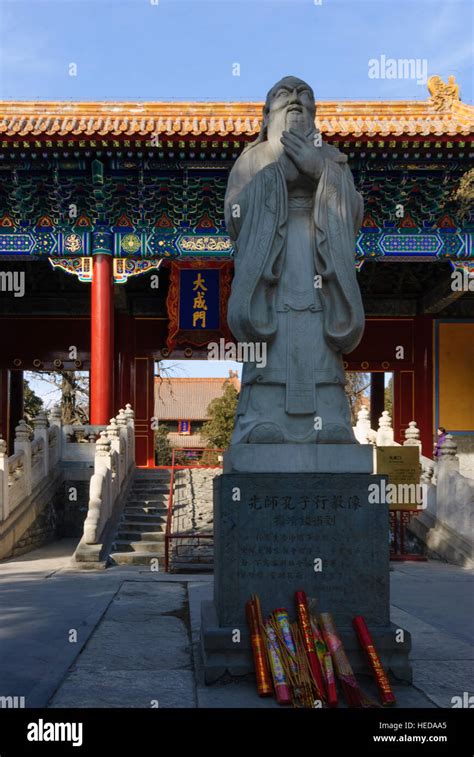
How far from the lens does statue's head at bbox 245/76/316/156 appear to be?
4.20 m

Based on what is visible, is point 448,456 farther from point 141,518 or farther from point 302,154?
point 302,154

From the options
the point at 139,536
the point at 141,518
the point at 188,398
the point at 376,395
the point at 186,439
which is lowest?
the point at 186,439

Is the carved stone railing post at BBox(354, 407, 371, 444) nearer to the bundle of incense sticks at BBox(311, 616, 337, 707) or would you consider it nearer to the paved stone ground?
the paved stone ground

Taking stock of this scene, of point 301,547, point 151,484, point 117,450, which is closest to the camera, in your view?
point 301,547

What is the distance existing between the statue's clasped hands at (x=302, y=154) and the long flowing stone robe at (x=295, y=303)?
60 millimetres

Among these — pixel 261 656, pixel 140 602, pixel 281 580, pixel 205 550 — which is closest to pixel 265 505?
pixel 281 580

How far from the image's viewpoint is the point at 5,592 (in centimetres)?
643

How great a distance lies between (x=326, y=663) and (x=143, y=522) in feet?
25.3

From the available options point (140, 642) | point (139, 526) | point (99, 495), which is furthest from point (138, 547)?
point (140, 642)

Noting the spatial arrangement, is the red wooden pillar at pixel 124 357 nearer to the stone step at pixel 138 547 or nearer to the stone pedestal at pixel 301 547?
the stone step at pixel 138 547

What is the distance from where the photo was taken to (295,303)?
407 centimetres

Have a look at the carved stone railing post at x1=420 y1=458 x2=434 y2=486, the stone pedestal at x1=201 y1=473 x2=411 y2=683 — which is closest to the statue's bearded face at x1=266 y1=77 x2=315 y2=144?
the stone pedestal at x1=201 y1=473 x2=411 y2=683
